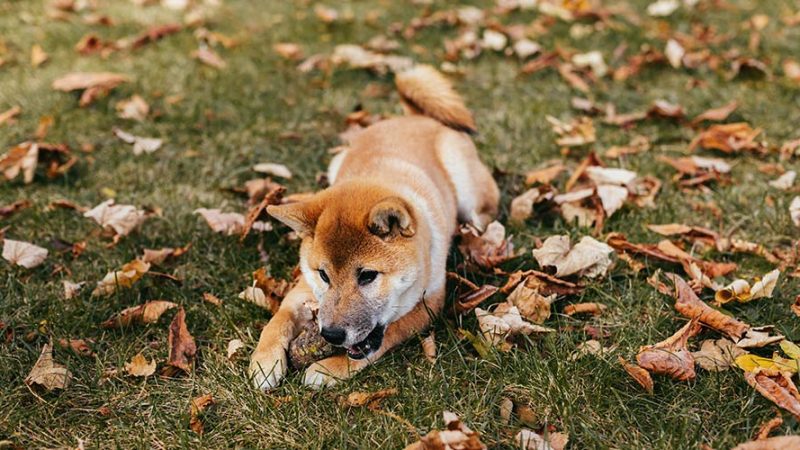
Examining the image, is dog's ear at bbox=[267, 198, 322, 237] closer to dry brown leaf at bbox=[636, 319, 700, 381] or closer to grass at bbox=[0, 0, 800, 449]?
grass at bbox=[0, 0, 800, 449]

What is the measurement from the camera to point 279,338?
9.16ft

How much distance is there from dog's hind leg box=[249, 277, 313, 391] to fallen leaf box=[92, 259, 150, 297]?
2.40 ft

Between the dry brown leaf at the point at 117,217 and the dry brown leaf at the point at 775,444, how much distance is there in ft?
9.60

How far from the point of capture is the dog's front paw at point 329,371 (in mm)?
2643

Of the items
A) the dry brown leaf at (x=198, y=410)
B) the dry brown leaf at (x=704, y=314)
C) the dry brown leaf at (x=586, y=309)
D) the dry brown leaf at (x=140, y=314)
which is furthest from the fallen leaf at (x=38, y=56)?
the dry brown leaf at (x=704, y=314)

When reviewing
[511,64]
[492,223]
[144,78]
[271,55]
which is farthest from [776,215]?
Result: [144,78]

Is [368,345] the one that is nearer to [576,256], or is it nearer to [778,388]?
[576,256]

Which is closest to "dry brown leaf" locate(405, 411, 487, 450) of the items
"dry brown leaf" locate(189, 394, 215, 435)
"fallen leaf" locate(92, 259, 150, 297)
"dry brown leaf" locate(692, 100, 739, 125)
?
"dry brown leaf" locate(189, 394, 215, 435)

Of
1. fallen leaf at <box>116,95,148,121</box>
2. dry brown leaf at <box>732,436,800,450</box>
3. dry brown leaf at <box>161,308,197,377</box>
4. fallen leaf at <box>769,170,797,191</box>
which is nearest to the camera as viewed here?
dry brown leaf at <box>732,436,800,450</box>

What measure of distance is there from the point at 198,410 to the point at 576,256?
5.81 ft

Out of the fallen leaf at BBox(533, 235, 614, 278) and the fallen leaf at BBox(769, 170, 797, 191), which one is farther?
the fallen leaf at BBox(769, 170, 797, 191)

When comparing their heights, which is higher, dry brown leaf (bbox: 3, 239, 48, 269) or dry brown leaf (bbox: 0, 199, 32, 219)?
dry brown leaf (bbox: 3, 239, 48, 269)

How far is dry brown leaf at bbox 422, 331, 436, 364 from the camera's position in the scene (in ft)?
9.02

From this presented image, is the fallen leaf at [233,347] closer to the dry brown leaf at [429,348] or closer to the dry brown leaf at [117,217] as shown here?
the dry brown leaf at [429,348]
